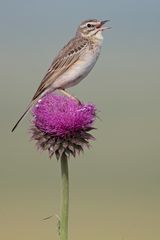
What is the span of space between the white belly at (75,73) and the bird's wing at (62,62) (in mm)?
47

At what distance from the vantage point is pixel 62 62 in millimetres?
9312

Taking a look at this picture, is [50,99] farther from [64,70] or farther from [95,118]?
[64,70]

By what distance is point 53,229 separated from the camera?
63.0 feet

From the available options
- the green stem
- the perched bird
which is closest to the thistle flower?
the green stem

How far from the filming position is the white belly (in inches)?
364

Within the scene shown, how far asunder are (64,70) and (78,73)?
0.60 feet

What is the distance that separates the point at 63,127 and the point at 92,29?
8.26 feet

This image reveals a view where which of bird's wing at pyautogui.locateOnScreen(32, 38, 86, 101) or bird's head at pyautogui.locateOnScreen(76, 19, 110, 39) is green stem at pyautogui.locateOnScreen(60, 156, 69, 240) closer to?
bird's wing at pyautogui.locateOnScreen(32, 38, 86, 101)

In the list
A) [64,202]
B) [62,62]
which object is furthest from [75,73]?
[64,202]

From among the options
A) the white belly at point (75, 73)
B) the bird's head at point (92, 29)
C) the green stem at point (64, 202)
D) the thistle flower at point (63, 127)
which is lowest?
the green stem at point (64, 202)

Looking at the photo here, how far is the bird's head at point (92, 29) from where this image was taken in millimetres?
10055

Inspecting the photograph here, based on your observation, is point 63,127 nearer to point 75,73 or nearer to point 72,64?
point 75,73

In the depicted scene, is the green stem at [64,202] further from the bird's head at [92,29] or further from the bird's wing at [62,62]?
the bird's head at [92,29]

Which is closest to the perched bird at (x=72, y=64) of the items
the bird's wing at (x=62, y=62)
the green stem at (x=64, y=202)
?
the bird's wing at (x=62, y=62)
